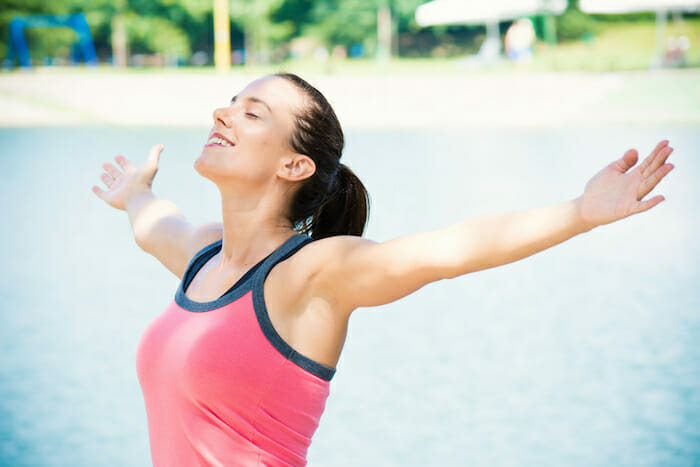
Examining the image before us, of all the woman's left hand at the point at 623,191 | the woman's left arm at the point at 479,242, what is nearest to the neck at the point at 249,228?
the woman's left arm at the point at 479,242

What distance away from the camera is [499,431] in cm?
392

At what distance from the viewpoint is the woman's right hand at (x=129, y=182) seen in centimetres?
240

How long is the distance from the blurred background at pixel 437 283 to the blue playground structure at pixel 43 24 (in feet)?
26.8

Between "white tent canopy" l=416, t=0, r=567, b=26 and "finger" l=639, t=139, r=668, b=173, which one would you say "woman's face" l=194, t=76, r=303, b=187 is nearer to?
"finger" l=639, t=139, r=668, b=173

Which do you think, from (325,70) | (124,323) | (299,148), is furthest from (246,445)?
(325,70)

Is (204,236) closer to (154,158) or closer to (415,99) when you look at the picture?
(154,158)

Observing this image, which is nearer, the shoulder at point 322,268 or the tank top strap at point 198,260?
the shoulder at point 322,268

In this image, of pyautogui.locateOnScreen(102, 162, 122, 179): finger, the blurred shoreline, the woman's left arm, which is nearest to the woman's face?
the woman's left arm

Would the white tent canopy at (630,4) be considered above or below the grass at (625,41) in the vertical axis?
above

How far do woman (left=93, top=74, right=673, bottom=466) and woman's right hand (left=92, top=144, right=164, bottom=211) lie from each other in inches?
22.7

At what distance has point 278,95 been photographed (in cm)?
176

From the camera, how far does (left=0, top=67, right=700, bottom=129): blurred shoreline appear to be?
17656 millimetres

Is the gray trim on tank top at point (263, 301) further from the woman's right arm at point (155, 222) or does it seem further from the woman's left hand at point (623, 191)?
the woman's left hand at point (623, 191)

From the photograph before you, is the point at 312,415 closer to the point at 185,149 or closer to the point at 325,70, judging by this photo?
the point at 185,149
